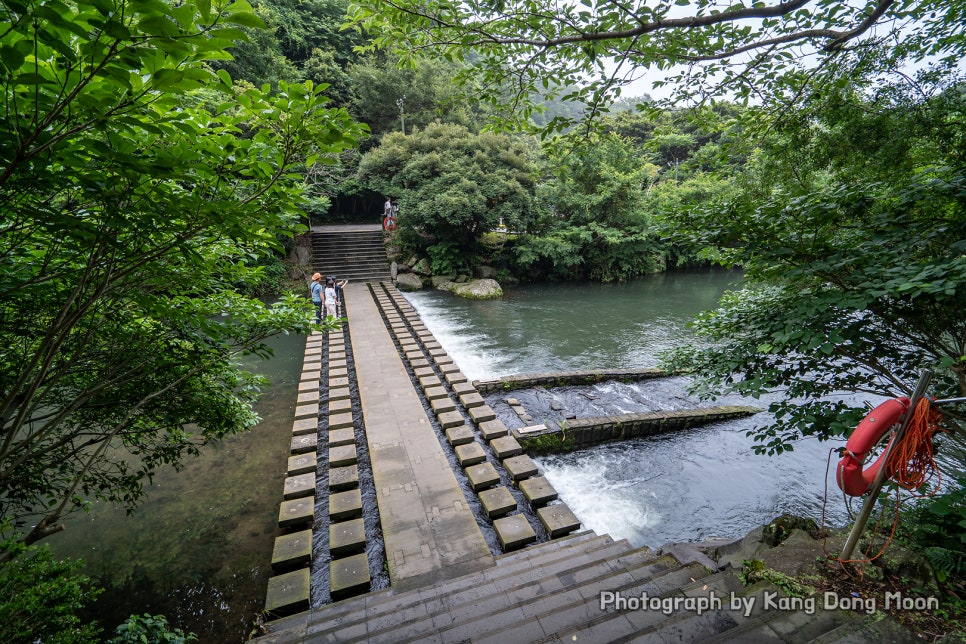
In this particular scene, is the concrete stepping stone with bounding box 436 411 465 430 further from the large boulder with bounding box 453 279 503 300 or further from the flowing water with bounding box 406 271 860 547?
the large boulder with bounding box 453 279 503 300

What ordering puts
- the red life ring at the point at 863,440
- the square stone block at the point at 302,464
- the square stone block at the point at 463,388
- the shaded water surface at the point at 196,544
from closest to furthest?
1. the red life ring at the point at 863,440
2. the shaded water surface at the point at 196,544
3. the square stone block at the point at 302,464
4. the square stone block at the point at 463,388

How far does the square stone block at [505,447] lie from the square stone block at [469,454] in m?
0.19

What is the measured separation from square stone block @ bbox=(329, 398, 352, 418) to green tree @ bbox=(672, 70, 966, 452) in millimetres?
4893

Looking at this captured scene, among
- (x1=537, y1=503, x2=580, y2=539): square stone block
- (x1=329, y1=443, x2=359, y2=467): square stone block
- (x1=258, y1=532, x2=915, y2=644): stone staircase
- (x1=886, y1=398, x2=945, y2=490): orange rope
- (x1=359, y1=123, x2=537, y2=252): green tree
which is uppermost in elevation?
(x1=359, y1=123, x2=537, y2=252): green tree

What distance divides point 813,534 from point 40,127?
5.26 metres

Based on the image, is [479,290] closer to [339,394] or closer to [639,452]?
[339,394]

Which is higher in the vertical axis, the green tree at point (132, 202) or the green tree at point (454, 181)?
the green tree at point (454, 181)

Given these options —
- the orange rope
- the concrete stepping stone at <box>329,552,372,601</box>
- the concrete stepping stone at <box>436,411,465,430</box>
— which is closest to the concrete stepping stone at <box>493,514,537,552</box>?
the concrete stepping stone at <box>329,552,372,601</box>

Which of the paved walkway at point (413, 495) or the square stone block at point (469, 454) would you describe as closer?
the paved walkway at point (413, 495)

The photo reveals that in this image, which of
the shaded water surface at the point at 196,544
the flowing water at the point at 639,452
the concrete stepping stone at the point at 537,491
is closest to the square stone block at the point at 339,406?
the shaded water surface at the point at 196,544

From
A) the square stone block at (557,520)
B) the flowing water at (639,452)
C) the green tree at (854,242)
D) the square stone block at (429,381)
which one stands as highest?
the green tree at (854,242)

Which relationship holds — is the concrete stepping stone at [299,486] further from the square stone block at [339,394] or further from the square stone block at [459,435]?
the square stone block at [339,394]

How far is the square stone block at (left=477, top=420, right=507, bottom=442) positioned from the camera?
517 centimetres

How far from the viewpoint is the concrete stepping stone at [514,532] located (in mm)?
3520
